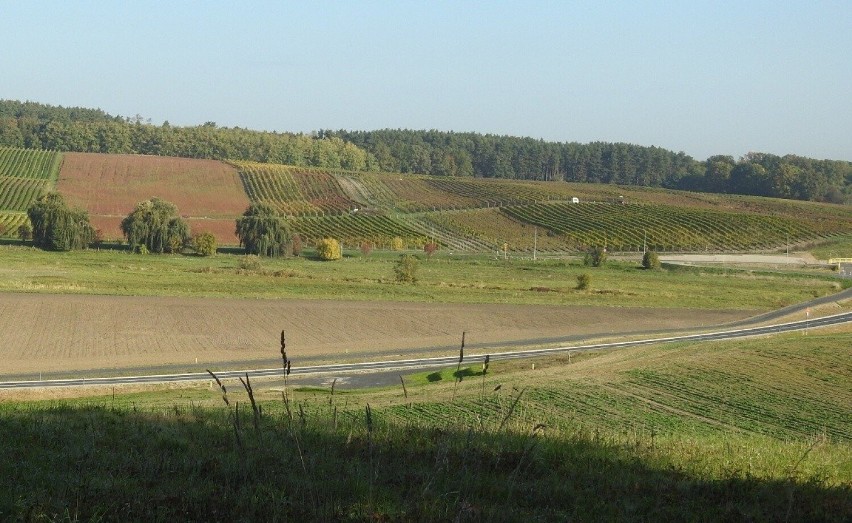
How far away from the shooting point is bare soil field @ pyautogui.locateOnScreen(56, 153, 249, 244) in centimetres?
10838

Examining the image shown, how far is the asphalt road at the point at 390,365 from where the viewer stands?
114ft

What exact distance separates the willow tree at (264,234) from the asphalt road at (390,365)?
5495 centimetres

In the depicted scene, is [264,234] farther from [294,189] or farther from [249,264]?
[294,189]

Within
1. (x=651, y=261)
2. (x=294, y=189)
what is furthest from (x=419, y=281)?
(x=294, y=189)

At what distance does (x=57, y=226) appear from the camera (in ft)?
305

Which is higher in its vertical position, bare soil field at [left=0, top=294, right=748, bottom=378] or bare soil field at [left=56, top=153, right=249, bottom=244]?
bare soil field at [left=56, top=153, right=249, bottom=244]

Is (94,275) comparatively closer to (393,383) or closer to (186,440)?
(393,383)

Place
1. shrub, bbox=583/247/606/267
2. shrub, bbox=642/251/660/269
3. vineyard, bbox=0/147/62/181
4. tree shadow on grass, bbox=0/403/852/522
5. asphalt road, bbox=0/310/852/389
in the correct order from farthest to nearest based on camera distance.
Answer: vineyard, bbox=0/147/62/181 < shrub, bbox=583/247/606/267 < shrub, bbox=642/251/660/269 < asphalt road, bbox=0/310/852/389 < tree shadow on grass, bbox=0/403/852/522

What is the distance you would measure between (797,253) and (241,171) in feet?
270

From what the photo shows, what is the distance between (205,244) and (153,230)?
6.13 meters

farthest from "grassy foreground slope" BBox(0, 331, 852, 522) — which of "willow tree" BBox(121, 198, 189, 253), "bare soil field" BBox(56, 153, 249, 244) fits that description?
"bare soil field" BBox(56, 153, 249, 244)

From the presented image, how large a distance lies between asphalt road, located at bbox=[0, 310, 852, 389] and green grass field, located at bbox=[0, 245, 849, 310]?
12.8 meters

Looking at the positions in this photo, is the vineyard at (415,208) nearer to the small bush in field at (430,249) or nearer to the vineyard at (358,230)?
the vineyard at (358,230)

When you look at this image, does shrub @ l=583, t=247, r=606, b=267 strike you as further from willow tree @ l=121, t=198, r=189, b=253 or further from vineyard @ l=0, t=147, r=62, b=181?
vineyard @ l=0, t=147, r=62, b=181
